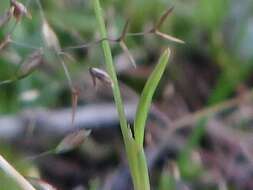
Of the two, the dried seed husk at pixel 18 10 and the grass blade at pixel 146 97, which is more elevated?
the dried seed husk at pixel 18 10

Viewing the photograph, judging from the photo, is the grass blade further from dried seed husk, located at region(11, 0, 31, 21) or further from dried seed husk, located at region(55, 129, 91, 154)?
dried seed husk, located at region(11, 0, 31, 21)

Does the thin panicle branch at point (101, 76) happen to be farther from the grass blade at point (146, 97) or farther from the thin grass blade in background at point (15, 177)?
the thin grass blade in background at point (15, 177)

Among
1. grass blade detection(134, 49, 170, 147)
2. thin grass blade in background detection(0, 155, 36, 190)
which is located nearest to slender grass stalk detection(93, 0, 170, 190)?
grass blade detection(134, 49, 170, 147)

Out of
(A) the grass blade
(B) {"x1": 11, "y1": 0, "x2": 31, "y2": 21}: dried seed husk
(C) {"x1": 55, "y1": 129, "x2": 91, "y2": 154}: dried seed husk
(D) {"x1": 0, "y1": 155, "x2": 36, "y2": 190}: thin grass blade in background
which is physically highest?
(B) {"x1": 11, "y1": 0, "x2": 31, "y2": 21}: dried seed husk

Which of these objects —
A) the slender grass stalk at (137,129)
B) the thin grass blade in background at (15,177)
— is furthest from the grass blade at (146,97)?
the thin grass blade in background at (15,177)

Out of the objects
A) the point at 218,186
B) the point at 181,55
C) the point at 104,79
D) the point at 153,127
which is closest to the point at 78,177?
the point at 153,127

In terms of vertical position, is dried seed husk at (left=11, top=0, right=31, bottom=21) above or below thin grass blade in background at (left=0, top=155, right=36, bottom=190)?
above

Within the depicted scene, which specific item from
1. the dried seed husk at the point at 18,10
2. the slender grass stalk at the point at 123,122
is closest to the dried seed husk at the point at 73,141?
the slender grass stalk at the point at 123,122

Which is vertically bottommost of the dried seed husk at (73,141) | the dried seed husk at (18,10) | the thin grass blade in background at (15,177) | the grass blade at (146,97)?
the thin grass blade in background at (15,177)

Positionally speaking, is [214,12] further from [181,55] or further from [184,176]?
[184,176]

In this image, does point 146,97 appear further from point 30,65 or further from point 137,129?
point 30,65

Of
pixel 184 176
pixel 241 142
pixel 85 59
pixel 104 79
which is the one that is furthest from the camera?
pixel 85 59
